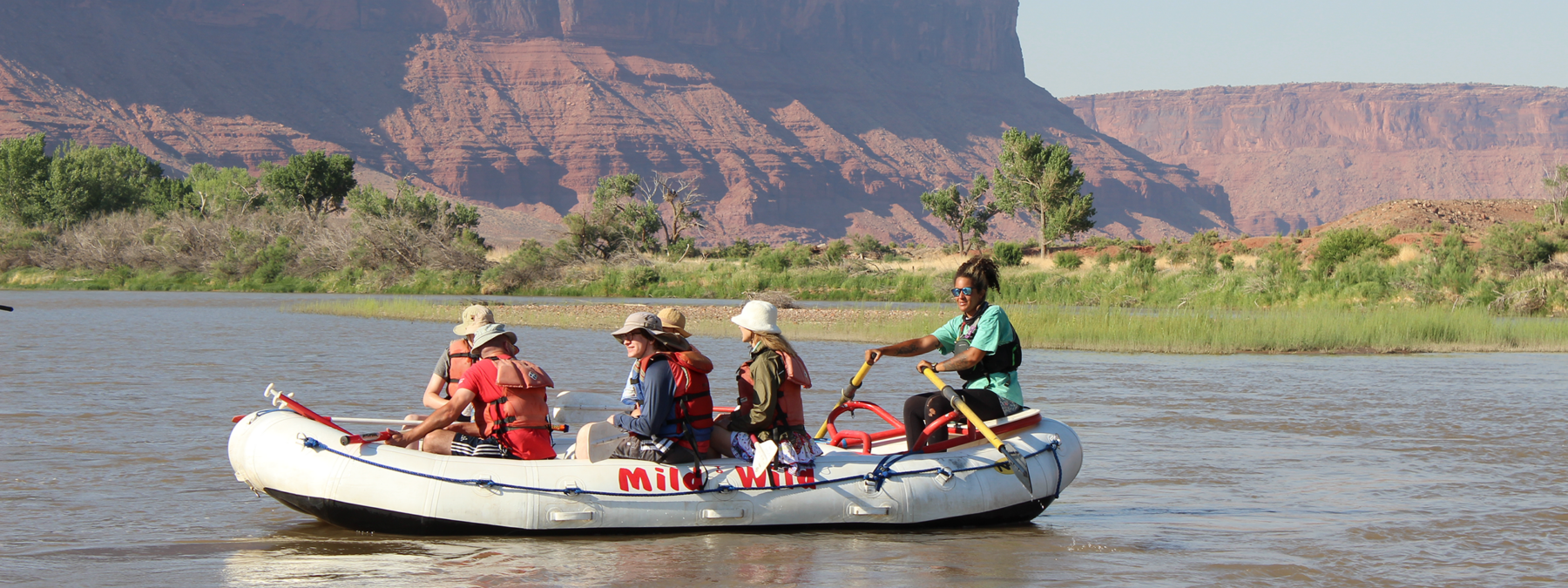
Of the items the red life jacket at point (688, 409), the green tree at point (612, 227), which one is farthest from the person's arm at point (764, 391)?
the green tree at point (612, 227)

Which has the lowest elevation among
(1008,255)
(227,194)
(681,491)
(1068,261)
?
(681,491)

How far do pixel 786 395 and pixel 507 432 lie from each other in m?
1.82

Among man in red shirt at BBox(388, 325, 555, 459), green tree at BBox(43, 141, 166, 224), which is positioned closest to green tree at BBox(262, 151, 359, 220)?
green tree at BBox(43, 141, 166, 224)

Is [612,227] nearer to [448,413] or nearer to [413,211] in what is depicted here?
[413,211]

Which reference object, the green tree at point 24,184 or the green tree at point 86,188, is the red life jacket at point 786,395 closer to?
the green tree at point 86,188

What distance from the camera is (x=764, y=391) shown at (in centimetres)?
783

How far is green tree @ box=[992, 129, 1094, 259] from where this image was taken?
64.6 metres

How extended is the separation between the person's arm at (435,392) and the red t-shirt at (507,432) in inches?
18.8

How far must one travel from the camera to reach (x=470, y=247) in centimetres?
5344

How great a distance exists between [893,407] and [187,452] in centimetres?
789

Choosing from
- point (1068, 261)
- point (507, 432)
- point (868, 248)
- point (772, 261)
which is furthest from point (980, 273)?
point (868, 248)

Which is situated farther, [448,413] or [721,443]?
[721,443]

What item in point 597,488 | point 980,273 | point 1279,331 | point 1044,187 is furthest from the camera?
point 1044,187

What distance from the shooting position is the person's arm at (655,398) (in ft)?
25.2
